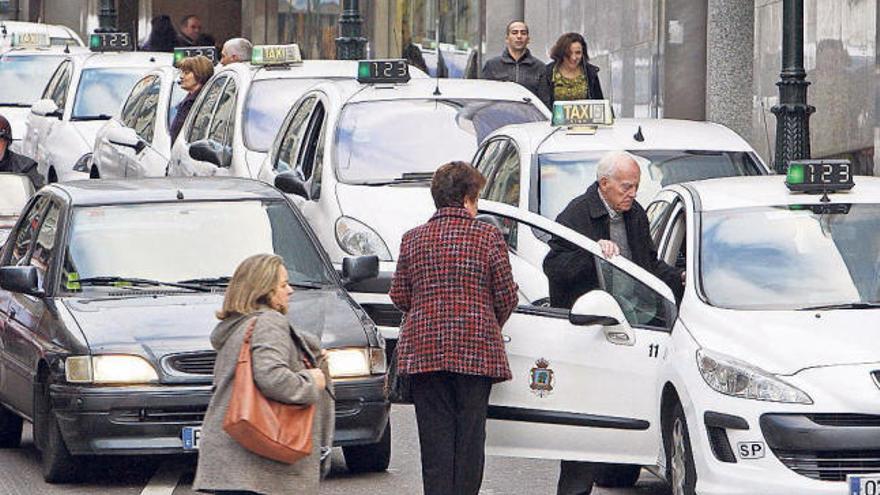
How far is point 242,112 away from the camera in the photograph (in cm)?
1906

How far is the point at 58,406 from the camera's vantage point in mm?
11312

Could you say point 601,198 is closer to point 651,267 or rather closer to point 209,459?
point 651,267

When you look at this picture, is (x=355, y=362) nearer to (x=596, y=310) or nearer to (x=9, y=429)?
(x=596, y=310)

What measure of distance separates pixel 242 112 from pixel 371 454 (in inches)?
299

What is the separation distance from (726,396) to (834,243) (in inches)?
56.5

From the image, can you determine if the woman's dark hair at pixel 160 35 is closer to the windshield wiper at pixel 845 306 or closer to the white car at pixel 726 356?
the white car at pixel 726 356

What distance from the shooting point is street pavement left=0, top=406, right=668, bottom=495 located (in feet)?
37.5

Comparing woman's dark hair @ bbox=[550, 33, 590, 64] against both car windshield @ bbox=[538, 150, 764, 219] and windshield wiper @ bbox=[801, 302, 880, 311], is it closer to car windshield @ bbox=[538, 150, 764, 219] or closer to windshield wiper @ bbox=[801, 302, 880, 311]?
car windshield @ bbox=[538, 150, 764, 219]

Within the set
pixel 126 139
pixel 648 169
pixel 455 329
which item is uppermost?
pixel 126 139

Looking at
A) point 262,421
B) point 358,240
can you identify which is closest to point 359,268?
point 358,240

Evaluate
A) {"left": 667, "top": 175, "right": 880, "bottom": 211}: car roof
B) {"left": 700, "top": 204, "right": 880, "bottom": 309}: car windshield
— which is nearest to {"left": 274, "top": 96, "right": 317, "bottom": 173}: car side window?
{"left": 667, "top": 175, "right": 880, "bottom": 211}: car roof

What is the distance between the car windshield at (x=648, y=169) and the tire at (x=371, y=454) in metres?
2.41

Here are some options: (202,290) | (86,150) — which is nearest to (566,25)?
(86,150)

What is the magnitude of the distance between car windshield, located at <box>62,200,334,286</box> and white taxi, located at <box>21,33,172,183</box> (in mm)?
11433
